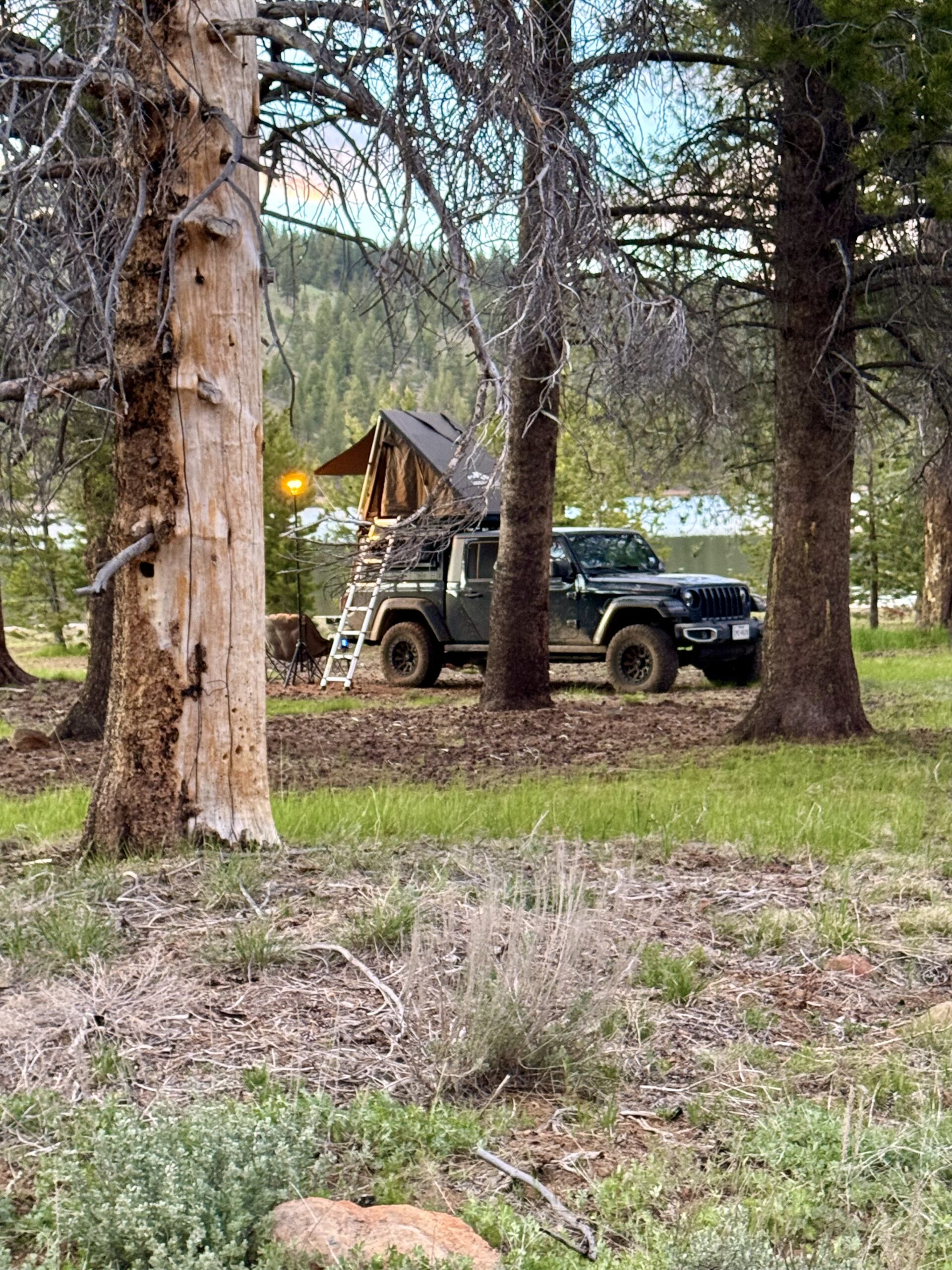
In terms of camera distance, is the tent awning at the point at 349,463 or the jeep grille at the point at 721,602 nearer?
the jeep grille at the point at 721,602

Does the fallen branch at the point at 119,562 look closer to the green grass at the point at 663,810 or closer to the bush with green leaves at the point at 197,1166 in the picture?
the green grass at the point at 663,810

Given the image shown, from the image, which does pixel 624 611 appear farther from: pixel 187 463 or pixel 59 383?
pixel 59 383

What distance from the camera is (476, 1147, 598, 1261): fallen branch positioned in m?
3.27

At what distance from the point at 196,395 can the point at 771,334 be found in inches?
346

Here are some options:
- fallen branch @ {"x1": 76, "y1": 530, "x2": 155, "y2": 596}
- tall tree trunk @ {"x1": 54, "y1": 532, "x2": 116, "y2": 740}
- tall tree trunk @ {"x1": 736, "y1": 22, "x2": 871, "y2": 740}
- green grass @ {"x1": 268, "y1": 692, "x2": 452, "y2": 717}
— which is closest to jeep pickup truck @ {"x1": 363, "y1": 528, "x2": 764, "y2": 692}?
green grass @ {"x1": 268, "y1": 692, "x2": 452, "y2": 717}

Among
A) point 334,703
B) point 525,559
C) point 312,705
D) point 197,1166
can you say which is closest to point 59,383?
point 197,1166

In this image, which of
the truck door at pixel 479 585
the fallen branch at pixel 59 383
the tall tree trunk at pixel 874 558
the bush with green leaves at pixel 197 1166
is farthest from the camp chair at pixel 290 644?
the bush with green leaves at pixel 197 1166

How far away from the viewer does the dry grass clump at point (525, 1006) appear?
4234 mm

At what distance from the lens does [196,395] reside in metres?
6.58

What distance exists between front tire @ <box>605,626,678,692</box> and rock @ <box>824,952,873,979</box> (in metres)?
12.1

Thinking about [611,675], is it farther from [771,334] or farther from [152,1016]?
[152,1016]

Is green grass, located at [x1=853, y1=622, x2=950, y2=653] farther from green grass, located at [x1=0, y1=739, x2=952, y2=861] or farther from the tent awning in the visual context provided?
green grass, located at [x1=0, y1=739, x2=952, y2=861]

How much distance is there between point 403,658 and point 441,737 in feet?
22.8

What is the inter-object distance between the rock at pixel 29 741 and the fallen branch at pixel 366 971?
8.00 metres
